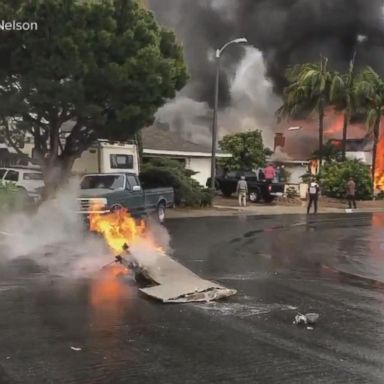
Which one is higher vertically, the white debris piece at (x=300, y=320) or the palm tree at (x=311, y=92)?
the palm tree at (x=311, y=92)

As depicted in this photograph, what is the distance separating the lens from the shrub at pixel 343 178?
39.4 metres

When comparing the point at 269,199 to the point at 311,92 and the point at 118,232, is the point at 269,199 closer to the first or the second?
the point at 311,92

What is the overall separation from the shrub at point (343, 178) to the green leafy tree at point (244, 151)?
185 inches

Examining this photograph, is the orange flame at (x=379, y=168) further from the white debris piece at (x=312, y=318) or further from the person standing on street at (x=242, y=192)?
the white debris piece at (x=312, y=318)

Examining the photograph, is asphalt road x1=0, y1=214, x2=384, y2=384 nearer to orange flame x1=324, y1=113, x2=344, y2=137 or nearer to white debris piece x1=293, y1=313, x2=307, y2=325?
white debris piece x1=293, y1=313, x2=307, y2=325

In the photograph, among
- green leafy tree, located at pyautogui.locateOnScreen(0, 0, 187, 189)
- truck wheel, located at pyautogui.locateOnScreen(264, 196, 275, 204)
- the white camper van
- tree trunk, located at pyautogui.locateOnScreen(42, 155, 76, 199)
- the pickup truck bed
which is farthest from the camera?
truck wheel, located at pyautogui.locateOnScreen(264, 196, 275, 204)

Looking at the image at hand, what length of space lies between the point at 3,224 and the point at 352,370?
1150 cm

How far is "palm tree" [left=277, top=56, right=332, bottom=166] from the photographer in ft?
141

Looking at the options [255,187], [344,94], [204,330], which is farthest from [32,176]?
[344,94]

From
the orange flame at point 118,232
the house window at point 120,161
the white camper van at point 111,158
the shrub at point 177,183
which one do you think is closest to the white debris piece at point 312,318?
the orange flame at point 118,232

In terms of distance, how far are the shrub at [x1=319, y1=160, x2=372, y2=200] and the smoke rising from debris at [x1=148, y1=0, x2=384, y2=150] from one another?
569 inches

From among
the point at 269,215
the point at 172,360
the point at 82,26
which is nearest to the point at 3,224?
the point at 82,26

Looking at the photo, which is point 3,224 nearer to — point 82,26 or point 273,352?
point 82,26

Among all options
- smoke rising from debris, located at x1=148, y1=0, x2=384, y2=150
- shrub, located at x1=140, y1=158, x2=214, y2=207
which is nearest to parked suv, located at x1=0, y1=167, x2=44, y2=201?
shrub, located at x1=140, y1=158, x2=214, y2=207
